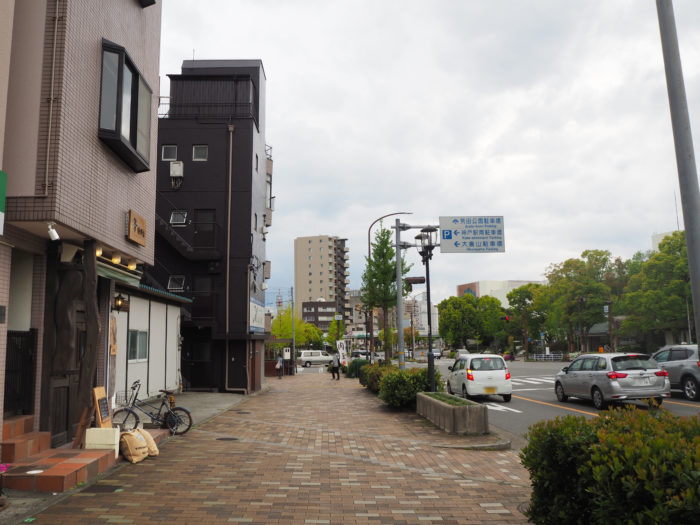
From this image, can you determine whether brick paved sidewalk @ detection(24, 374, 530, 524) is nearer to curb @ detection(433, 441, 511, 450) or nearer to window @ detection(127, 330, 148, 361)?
curb @ detection(433, 441, 511, 450)

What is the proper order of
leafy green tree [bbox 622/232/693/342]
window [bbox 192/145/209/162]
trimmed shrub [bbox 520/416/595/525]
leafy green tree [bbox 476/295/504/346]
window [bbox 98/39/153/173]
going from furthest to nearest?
leafy green tree [bbox 476/295/504/346]
leafy green tree [bbox 622/232/693/342]
window [bbox 192/145/209/162]
window [bbox 98/39/153/173]
trimmed shrub [bbox 520/416/595/525]

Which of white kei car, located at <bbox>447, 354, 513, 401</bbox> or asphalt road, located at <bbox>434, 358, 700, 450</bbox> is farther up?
white kei car, located at <bbox>447, 354, 513, 401</bbox>

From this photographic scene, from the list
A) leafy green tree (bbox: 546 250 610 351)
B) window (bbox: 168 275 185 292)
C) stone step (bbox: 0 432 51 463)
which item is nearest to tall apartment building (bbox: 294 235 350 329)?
leafy green tree (bbox: 546 250 610 351)

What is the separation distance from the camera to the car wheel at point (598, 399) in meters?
14.8

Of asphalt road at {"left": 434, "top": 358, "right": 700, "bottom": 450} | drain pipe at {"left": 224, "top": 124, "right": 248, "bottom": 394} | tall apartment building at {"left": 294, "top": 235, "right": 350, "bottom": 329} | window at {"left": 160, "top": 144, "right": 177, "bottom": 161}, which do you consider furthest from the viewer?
tall apartment building at {"left": 294, "top": 235, "right": 350, "bottom": 329}

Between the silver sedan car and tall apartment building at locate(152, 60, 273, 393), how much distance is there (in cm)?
1452

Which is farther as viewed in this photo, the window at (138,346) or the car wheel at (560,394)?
the car wheel at (560,394)

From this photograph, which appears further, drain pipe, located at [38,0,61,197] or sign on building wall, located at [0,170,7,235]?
drain pipe, located at [38,0,61,197]

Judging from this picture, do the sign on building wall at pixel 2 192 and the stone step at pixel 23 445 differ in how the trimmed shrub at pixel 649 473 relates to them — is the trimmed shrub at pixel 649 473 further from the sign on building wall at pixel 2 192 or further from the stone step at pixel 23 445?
the stone step at pixel 23 445

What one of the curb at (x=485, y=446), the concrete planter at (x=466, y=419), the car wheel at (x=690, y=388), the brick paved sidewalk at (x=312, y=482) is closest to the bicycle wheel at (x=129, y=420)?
the brick paved sidewalk at (x=312, y=482)

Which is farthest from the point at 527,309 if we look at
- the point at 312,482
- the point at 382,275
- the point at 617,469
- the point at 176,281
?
the point at 617,469

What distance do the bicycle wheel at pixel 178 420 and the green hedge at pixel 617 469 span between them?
8.63 metres

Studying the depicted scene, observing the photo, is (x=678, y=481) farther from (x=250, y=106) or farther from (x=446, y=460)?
(x=250, y=106)

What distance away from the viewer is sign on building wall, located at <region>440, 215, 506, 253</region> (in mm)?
18078
